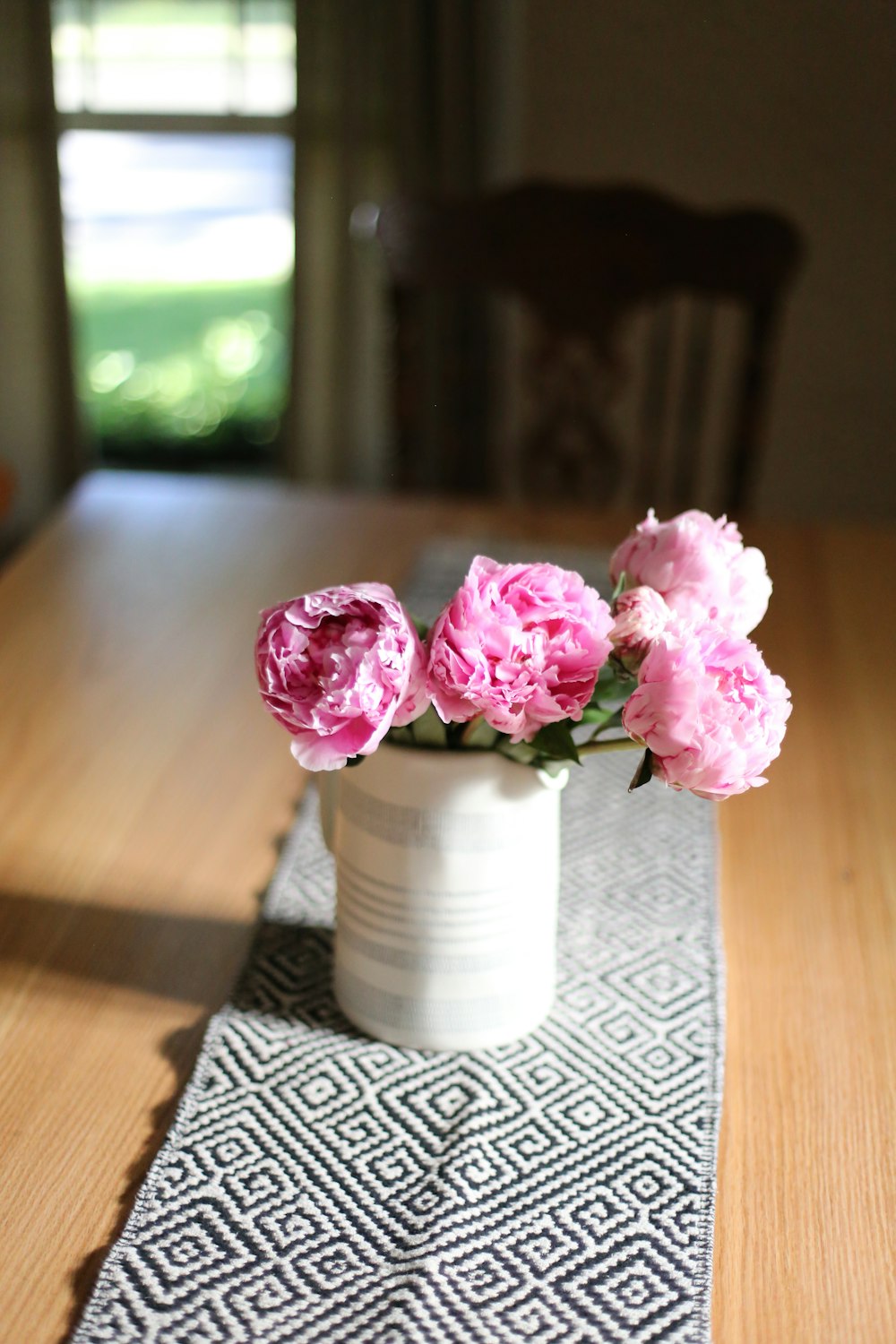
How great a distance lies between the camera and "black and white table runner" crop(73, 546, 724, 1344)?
58 cm

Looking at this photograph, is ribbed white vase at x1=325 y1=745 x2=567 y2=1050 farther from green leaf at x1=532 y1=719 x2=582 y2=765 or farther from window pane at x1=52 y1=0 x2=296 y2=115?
window pane at x1=52 y1=0 x2=296 y2=115

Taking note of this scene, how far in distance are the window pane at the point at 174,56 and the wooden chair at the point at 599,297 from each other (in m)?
1.25

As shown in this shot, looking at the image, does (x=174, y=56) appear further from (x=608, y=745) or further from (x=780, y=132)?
(x=608, y=745)

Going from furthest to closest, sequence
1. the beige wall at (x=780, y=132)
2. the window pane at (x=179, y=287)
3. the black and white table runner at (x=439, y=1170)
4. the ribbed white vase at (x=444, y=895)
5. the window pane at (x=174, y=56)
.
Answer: the window pane at (x=179, y=287) → the window pane at (x=174, y=56) → the beige wall at (x=780, y=132) → the ribbed white vase at (x=444, y=895) → the black and white table runner at (x=439, y=1170)

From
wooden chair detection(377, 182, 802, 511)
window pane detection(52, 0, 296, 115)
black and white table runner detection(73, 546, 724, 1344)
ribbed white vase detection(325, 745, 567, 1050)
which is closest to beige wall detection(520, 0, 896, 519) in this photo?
window pane detection(52, 0, 296, 115)

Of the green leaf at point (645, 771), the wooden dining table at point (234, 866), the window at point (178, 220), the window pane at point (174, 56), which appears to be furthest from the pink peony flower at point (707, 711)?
the window pane at point (174, 56)

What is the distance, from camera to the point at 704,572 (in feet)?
2.16

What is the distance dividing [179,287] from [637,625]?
2565 millimetres

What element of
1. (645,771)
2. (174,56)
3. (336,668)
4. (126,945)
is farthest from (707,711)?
(174,56)

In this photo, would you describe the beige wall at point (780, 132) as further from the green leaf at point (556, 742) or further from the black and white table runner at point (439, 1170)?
the green leaf at point (556, 742)

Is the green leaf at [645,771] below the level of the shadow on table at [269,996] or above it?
above

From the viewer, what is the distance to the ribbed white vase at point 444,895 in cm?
68

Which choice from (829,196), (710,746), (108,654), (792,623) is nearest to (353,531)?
(108,654)

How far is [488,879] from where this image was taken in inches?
27.6
